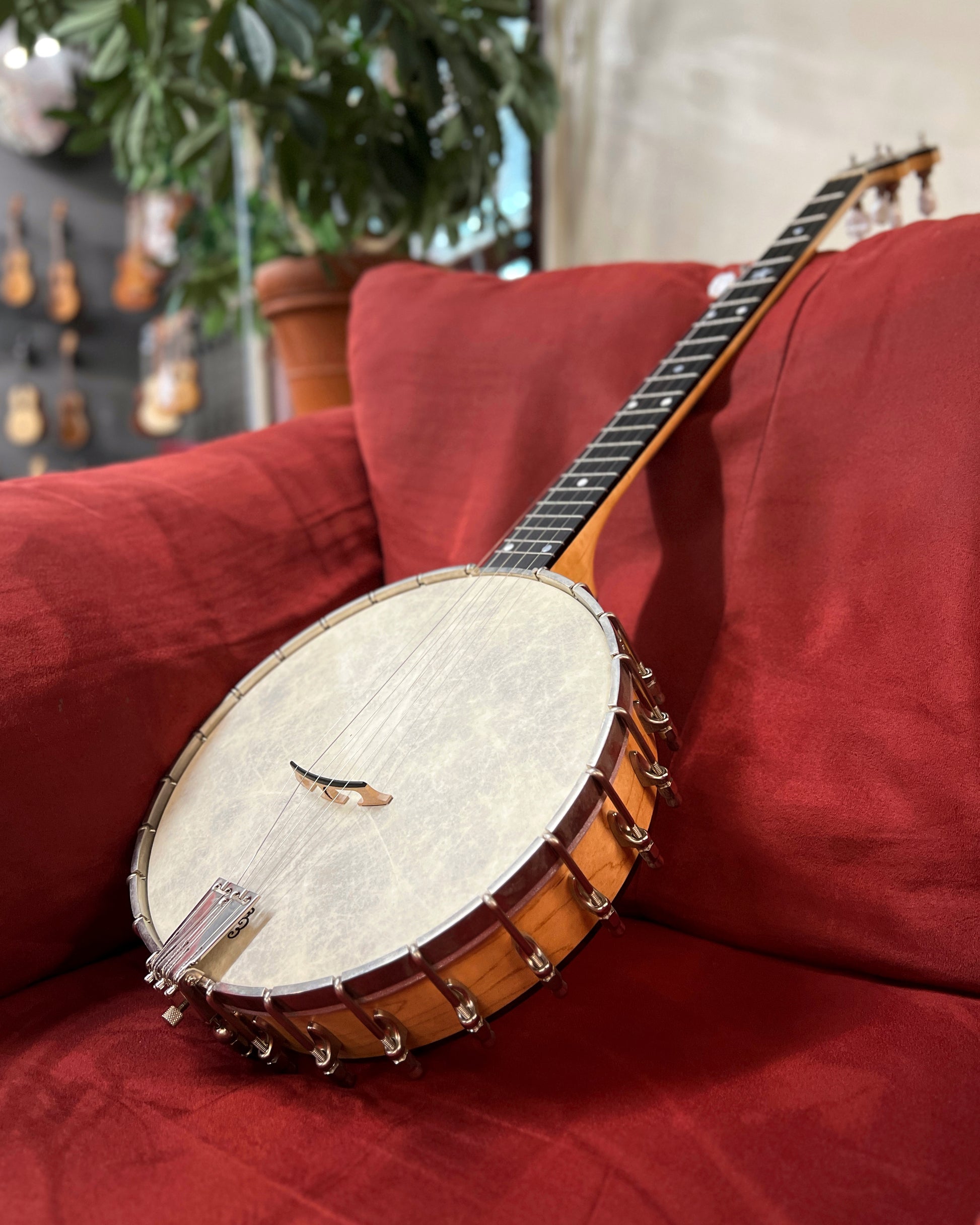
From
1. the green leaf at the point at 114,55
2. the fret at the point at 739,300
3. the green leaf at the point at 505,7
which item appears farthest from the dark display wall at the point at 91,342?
the fret at the point at 739,300

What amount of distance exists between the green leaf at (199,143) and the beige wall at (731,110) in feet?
2.60

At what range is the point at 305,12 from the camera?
1413 mm

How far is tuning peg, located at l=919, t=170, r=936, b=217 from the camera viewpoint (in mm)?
969

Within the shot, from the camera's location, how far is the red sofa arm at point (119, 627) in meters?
0.69

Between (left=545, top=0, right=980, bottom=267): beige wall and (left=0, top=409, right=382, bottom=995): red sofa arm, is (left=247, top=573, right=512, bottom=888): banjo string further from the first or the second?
(left=545, top=0, right=980, bottom=267): beige wall

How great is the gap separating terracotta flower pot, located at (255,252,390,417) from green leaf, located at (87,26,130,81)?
0.41 meters

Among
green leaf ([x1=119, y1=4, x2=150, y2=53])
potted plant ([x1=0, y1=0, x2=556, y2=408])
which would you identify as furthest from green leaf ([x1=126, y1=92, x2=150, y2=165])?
green leaf ([x1=119, y1=4, x2=150, y2=53])

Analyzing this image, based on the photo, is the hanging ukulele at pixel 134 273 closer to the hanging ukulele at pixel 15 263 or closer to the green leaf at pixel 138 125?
the hanging ukulele at pixel 15 263

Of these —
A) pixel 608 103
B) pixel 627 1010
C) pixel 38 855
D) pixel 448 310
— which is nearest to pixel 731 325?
pixel 448 310

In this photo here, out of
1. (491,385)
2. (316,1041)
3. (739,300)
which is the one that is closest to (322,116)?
(491,385)

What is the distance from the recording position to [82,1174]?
502 mm

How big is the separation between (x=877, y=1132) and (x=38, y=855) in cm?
57

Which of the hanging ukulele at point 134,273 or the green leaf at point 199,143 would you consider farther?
the hanging ukulele at point 134,273

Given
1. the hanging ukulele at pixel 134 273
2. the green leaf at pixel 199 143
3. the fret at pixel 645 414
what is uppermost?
the green leaf at pixel 199 143
